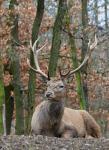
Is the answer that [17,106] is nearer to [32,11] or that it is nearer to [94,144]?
[32,11]

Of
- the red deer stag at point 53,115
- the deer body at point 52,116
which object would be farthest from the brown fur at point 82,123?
the deer body at point 52,116

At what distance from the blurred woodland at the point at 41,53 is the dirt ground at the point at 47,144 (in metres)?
5.19

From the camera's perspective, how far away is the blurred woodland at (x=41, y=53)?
17547 mm

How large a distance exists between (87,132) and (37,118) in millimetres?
2127

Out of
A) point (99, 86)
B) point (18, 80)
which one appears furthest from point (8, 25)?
point (99, 86)

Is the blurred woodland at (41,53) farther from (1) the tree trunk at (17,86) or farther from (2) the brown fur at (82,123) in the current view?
(2) the brown fur at (82,123)

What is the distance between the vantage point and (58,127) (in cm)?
1286

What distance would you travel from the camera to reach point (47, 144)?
9.43m

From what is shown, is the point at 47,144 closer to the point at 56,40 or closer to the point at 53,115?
the point at 53,115

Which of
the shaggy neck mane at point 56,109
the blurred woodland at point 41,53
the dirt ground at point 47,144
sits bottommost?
the dirt ground at point 47,144

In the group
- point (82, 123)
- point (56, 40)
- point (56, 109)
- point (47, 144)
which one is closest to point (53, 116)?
point (56, 109)

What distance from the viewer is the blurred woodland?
17.5 metres

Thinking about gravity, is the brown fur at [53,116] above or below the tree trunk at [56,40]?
below

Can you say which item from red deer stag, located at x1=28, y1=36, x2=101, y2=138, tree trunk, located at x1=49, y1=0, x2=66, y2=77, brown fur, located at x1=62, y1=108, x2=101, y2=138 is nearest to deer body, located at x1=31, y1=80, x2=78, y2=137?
red deer stag, located at x1=28, y1=36, x2=101, y2=138
